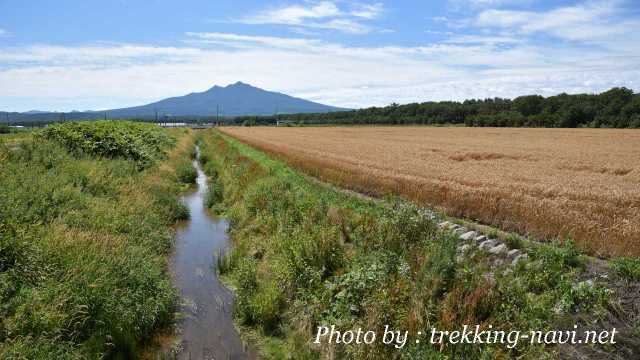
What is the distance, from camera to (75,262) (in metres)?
8.58

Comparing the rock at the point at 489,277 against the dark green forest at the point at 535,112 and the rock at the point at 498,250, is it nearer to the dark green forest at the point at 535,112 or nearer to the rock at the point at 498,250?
the rock at the point at 498,250

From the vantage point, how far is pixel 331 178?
2062cm

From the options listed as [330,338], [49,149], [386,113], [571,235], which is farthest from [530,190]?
[386,113]

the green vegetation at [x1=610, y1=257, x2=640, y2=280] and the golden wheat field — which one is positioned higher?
the golden wheat field

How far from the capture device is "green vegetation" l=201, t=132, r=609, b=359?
7.01 m

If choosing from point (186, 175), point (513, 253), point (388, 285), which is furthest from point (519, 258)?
point (186, 175)

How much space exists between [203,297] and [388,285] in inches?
205

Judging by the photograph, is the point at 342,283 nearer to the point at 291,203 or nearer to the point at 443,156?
the point at 291,203

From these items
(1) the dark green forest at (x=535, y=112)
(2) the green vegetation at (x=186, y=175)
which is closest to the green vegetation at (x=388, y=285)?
(2) the green vegetation at (x=186, y=175)

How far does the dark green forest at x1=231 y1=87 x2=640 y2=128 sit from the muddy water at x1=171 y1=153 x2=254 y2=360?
236ft

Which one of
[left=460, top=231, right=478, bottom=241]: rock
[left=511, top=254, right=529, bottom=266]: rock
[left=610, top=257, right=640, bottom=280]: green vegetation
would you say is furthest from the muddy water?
[left=610, top=257, right=640, bottom=280]: green vegetation

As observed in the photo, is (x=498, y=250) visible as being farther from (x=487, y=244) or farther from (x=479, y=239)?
(x=479, y=239)

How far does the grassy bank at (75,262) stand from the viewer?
22.8 feet

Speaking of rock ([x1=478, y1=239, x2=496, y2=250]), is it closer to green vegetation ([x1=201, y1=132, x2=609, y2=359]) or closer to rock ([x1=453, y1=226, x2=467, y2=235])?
green vegetation ([x1=201, y1=132, x2=609, y2=359])
